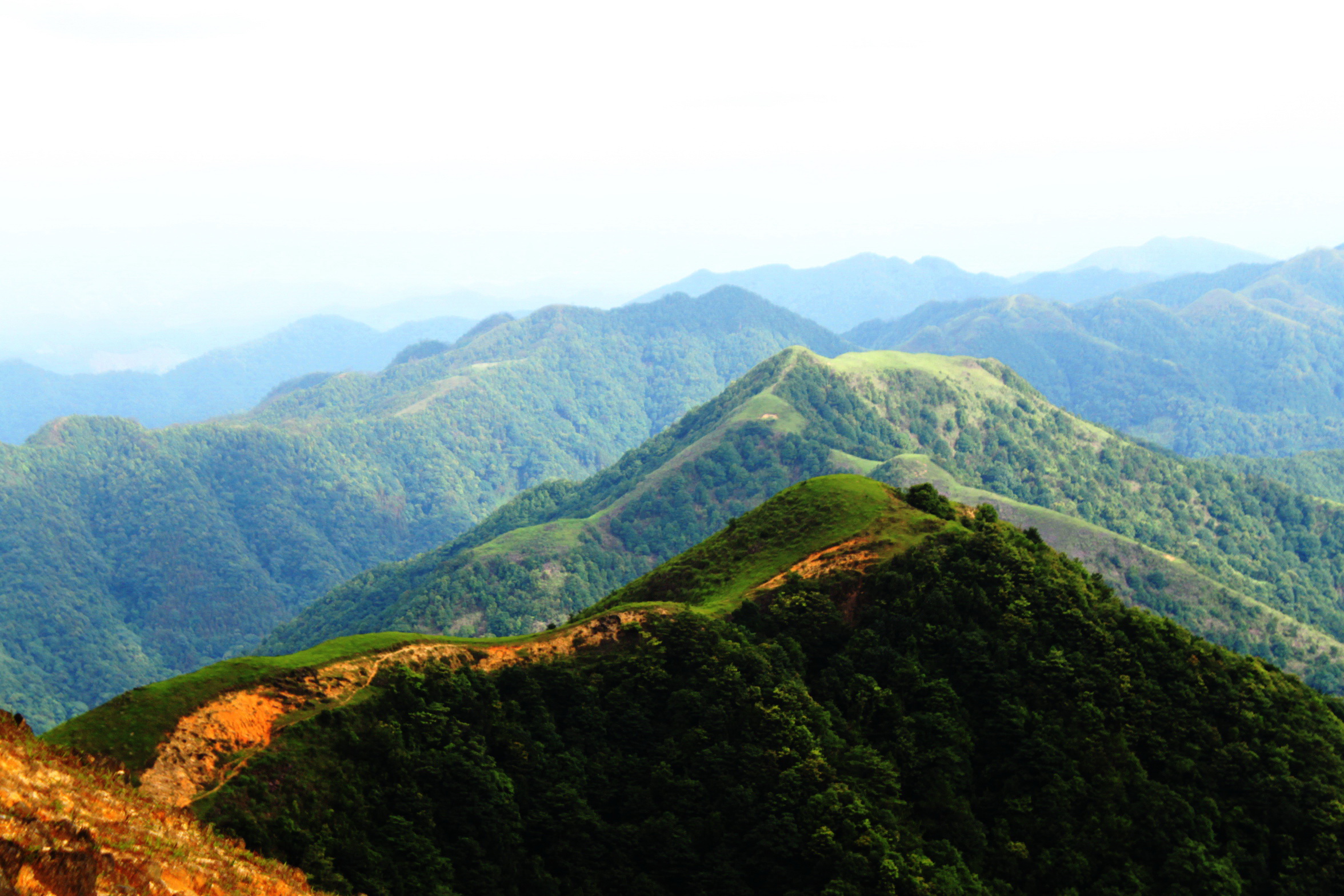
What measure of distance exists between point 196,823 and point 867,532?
5244 cm

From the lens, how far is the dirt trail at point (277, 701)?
3850 centimetres

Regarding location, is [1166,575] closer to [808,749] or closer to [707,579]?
[707,579]

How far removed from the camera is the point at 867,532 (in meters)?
72.7

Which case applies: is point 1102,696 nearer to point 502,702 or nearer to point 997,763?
point 997,763

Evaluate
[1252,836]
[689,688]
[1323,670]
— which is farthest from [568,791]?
[1323,670]

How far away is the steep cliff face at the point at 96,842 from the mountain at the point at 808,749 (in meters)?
7.36

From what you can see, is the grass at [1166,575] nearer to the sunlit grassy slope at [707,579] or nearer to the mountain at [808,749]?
the sunlit grassy slope at [707,579]

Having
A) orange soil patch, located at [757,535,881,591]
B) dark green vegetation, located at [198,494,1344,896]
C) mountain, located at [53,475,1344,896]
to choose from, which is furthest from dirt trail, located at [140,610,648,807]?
orange soil patch, located at [757,535,881,591]

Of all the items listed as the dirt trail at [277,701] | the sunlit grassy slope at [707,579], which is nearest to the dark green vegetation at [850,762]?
the dirt trail at [277,701]

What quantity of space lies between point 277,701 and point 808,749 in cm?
2808

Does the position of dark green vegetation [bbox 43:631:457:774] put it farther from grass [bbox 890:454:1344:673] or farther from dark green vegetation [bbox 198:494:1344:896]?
grass [bbox 890:454:1344:673]

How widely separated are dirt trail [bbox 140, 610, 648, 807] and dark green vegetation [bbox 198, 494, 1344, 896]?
1.43 m

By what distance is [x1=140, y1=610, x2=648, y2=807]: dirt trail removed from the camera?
38.5 meters

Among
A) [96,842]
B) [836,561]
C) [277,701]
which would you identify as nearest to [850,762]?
[836,561]
